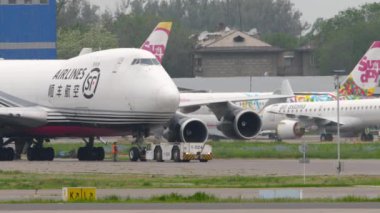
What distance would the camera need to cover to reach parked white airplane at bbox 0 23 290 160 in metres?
63.3

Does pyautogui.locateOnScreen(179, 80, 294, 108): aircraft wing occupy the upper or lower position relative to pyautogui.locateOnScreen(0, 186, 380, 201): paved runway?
upper

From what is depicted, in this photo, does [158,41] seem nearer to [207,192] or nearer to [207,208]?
[207,192]

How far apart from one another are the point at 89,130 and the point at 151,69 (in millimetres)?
4205

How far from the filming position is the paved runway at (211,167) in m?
54.8

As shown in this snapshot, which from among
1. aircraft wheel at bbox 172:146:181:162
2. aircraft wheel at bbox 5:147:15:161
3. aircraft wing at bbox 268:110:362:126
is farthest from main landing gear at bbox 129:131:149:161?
aircraft wing at bbox 268:110:362:126

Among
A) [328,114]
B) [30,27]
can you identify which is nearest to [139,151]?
[30,27]

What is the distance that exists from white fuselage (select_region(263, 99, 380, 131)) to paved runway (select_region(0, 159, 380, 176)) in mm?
35247

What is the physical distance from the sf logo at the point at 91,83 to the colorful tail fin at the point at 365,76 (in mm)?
46264

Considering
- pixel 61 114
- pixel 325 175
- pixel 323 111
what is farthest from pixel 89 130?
pixel 323 111

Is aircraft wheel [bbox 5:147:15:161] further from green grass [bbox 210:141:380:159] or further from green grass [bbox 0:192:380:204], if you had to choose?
green grass [bbox 0:192:380:204]

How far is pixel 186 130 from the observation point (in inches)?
2648

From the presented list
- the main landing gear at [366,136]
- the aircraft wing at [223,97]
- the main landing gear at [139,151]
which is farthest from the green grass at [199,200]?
the main landing gear at [366,136]

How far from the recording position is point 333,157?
223 ft

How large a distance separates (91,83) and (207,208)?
28.4 metres
